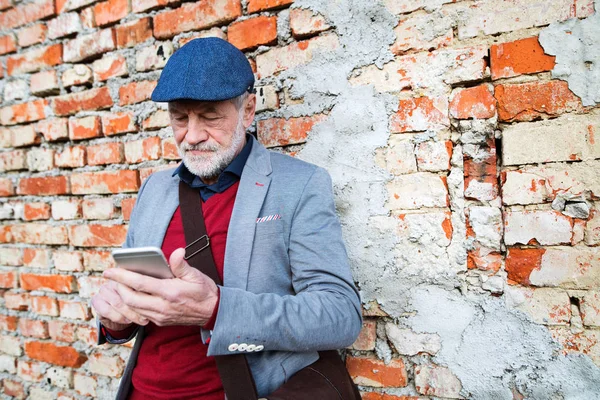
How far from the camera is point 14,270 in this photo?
2119mm

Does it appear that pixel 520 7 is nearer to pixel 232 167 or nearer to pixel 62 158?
pixel 232 167

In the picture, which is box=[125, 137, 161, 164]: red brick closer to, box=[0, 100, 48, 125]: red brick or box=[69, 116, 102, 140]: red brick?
box=[69, 116, 102, 140]: red brick

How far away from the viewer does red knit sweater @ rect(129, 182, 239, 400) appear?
125cm

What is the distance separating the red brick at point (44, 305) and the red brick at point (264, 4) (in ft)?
5.32

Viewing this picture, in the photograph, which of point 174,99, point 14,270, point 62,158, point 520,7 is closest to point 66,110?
point 62,158

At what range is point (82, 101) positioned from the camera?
193cm

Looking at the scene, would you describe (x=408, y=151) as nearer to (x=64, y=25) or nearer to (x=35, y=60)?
(x=64, y=25)

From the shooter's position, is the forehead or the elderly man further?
the forehead

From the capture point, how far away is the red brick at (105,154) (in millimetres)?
1849

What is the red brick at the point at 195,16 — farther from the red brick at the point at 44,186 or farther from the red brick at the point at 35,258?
the red brick at the point at 35,258

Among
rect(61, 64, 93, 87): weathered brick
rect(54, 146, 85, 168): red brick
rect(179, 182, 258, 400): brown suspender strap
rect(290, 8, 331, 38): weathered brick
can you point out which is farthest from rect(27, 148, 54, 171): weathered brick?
rect(290, 8, 331, 38): weathered brick

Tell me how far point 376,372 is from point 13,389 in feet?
6.24

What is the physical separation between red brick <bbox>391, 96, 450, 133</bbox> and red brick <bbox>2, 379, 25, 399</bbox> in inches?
86.8

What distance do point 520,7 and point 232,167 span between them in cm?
99
